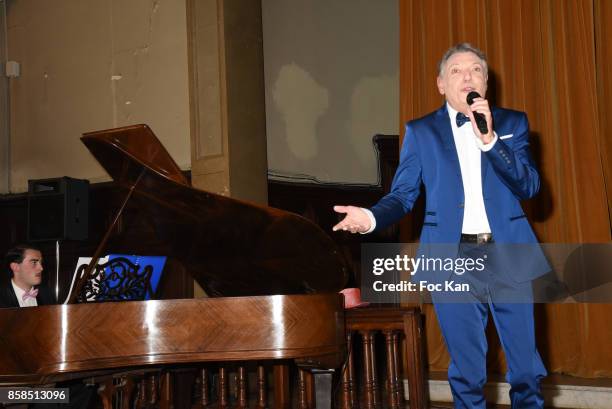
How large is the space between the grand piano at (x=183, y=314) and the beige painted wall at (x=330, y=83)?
4.01m

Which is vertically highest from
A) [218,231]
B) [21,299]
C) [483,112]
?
[483,112]

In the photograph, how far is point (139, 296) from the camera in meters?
3.68

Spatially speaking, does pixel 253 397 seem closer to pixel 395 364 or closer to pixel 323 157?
pixel 395 364

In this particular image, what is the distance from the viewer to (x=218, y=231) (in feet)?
9.96

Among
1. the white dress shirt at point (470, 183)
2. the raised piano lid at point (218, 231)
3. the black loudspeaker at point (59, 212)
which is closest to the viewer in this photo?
the white dress shirt at point (470, 183)

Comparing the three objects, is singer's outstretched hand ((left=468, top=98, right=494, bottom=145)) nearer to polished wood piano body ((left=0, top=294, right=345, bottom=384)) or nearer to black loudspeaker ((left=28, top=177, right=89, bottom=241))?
polished wood piano body ((left=0, top=294, right=345, bottom=384))

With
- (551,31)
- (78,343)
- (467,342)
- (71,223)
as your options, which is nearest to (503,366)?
(551,31)

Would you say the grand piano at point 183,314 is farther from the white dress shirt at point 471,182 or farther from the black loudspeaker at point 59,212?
the black loudspeaker at point 59,212

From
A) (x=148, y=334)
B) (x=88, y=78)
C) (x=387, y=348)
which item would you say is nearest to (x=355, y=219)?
(x=148, y=334)

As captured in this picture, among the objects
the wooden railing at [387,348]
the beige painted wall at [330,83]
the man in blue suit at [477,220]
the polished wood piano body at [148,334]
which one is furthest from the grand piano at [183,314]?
the beige painted wall at [330,83]

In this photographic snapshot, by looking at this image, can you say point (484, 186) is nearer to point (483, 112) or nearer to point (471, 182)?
point (471, 182)

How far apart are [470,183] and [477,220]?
0.12m

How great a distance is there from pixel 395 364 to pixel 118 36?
4065 millimetres

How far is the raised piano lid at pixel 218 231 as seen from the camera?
2775 mm
